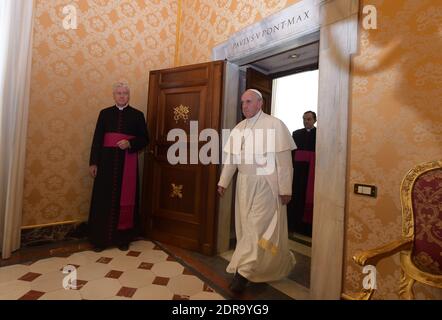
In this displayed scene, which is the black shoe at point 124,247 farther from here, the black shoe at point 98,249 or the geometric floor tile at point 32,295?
the geometric floor tile at point 32,295

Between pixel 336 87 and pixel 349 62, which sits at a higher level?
pixel 349 62

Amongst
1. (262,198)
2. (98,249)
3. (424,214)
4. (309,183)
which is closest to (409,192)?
(424,214)

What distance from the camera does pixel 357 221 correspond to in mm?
1746

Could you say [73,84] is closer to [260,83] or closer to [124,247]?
[124,247]

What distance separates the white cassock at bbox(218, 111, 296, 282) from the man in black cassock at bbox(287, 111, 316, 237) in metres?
1.48

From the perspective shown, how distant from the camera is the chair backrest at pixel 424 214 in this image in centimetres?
129

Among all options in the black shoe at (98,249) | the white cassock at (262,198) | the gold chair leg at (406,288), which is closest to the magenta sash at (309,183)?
the white cassock at (262,198)

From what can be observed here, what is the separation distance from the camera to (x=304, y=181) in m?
3.67

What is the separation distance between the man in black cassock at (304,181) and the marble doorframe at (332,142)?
1752mm

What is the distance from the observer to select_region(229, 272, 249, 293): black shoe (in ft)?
6.72

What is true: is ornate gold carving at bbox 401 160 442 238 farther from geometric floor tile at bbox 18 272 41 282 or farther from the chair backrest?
geometric floor tile at bbox 18 272 41 282

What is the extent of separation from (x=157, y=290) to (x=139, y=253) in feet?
2.62
